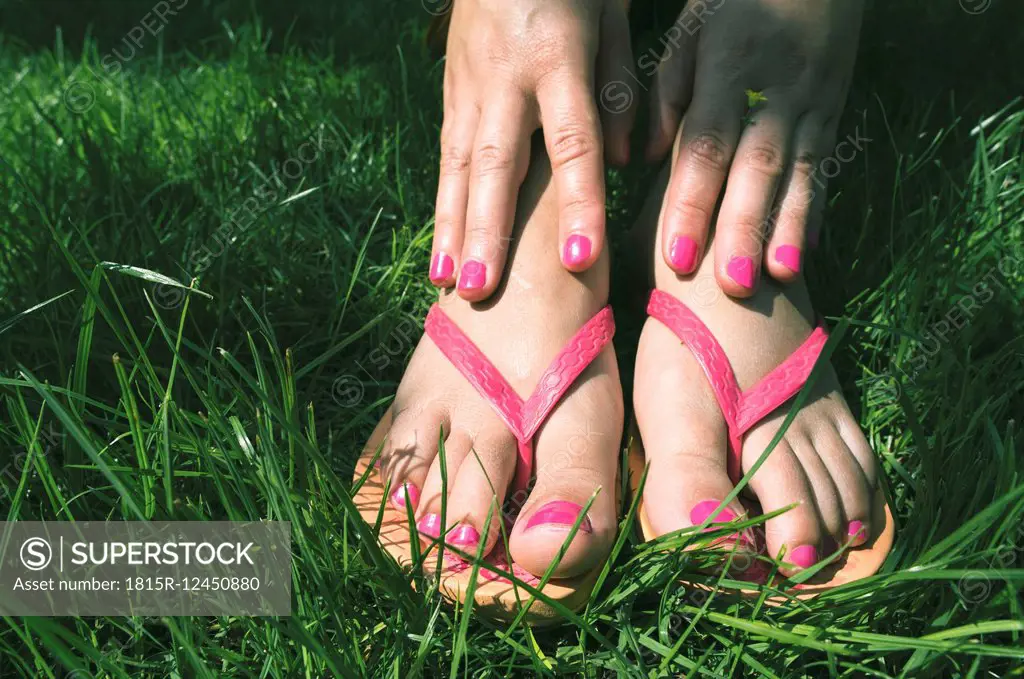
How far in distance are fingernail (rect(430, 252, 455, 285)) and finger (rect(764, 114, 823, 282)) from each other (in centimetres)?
55

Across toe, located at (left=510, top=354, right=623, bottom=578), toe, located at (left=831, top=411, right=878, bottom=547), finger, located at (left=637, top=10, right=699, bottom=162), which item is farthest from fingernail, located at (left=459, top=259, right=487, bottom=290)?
toe, located at (left=831, top=411, right=878, bottom=547)

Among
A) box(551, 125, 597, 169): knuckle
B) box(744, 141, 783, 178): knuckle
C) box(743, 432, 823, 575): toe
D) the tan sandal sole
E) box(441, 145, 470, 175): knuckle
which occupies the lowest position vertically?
the tan sandal sole

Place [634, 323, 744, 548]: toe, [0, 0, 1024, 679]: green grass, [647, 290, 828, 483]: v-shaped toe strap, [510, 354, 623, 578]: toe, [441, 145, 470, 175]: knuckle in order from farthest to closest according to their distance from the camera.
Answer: [441, 145, 470, 175]: knuckle → [647, 290, 828, 483]: v-shaped toe strap → [634, 323, 744, 548]: toe → [510, 354, 623, 578]: toe → [0, 0, 1024, 679]: green grass

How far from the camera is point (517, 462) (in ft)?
4.25

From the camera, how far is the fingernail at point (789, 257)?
139cm

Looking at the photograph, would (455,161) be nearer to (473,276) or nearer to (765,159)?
(473,276)

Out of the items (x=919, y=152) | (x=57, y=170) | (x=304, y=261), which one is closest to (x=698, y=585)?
(x=304, y=261)

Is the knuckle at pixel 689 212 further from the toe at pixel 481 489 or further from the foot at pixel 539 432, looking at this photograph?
the toe at pixel 481 489

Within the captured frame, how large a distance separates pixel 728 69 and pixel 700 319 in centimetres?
46

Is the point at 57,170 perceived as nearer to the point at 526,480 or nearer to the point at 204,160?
the point at 204,160

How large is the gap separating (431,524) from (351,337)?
0.30m

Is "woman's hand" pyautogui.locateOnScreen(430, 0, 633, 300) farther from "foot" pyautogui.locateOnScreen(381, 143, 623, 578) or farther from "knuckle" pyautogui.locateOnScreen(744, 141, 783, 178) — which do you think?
"knuckle" pyautogui.locateOnScreen(744, 141, 783, 178)

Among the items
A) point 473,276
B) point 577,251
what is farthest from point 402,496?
point 577,251

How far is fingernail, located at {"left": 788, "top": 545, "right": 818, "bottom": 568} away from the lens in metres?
1.15
